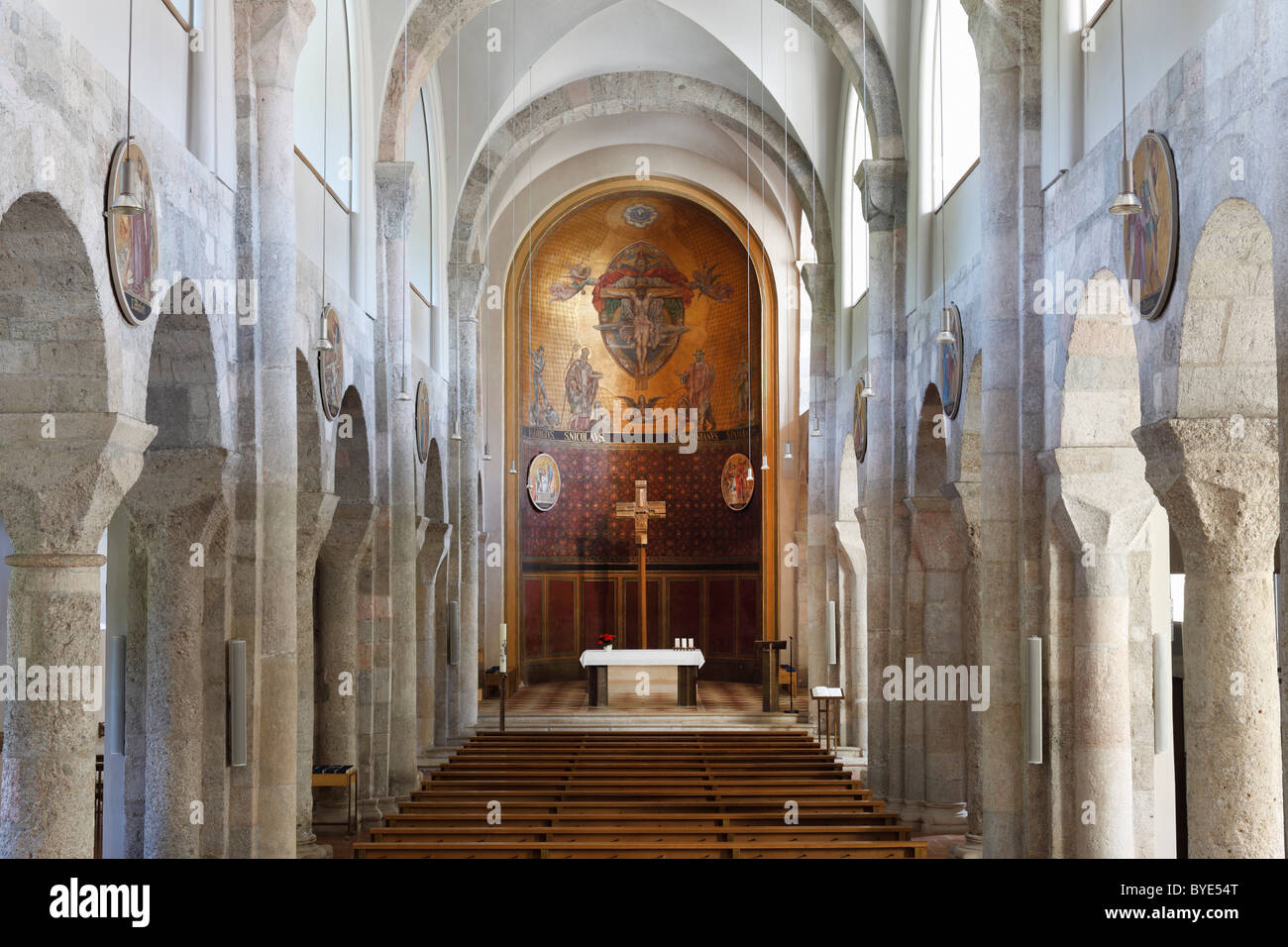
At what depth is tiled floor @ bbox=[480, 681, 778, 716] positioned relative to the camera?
23281 millimetres

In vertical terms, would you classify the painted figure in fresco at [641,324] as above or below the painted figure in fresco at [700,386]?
above

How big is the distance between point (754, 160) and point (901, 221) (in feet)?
31.8

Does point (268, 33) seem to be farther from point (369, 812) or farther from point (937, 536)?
point (937, 536)

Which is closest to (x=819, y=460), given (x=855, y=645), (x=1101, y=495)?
(x=855, y=645)

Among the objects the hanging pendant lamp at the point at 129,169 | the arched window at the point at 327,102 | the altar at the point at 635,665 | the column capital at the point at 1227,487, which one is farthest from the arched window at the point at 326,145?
the altar at the point at 635,665

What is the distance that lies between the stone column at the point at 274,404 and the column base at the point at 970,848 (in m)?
6.61

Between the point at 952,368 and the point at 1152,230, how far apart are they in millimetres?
5170

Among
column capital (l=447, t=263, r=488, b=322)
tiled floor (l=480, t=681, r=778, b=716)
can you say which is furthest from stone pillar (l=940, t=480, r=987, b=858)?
column capital (l=447, t=263, r=488, b=322)

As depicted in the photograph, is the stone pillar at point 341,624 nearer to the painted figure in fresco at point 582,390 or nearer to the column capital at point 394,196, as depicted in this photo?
the column capital at point 394,196

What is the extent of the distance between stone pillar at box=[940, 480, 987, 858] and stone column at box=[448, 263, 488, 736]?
1003 centimetres

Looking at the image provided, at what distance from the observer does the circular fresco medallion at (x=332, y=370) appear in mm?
13000

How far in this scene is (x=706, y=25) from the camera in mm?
20547

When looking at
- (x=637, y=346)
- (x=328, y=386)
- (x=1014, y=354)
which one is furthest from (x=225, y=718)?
(x=637, y=346)
